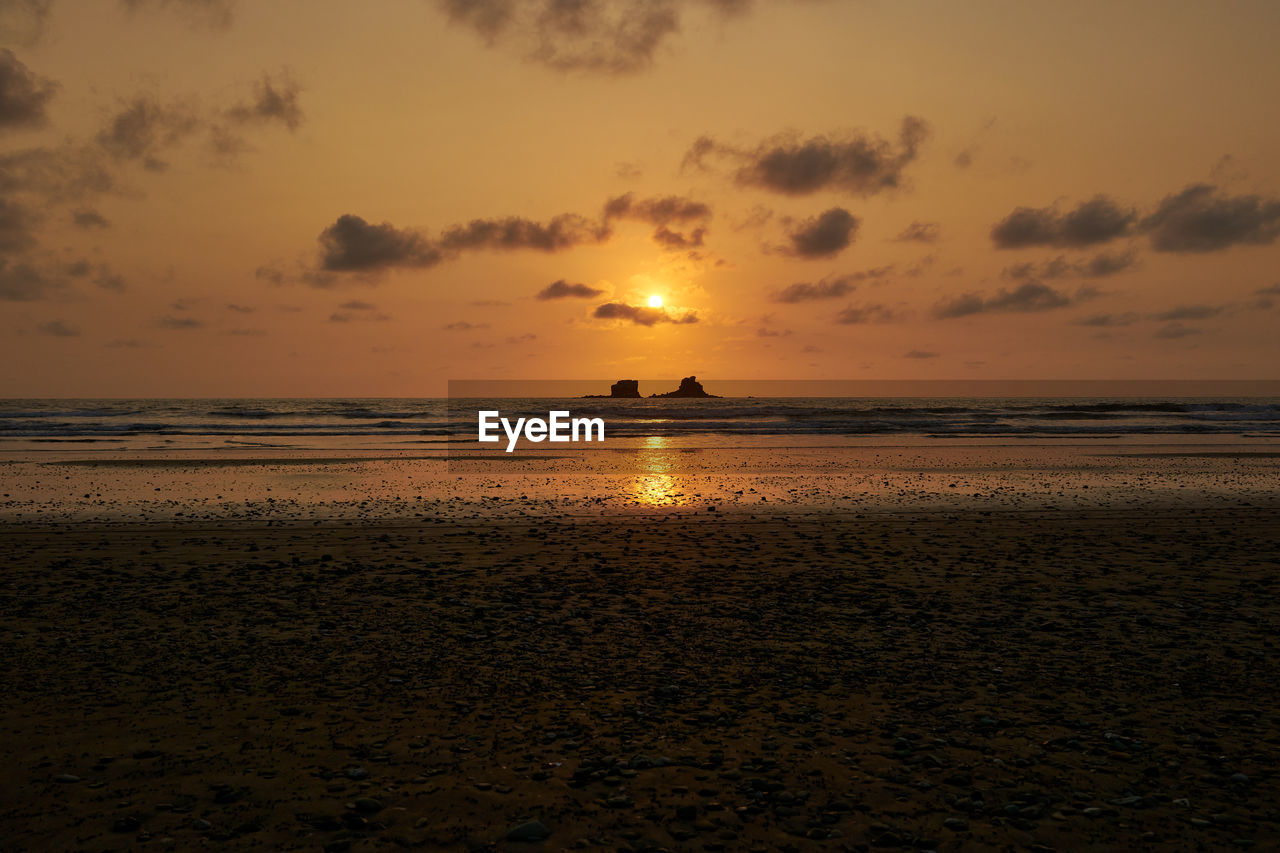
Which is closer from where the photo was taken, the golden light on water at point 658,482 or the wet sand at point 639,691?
the wet sand at point 639,691

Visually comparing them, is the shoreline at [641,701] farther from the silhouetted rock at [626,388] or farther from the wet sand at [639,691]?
the silhouetted rock at [626,388]

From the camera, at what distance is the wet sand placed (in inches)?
207

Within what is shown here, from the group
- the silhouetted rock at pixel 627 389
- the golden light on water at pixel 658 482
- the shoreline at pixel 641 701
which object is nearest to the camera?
the shoreline at pixel 641 701

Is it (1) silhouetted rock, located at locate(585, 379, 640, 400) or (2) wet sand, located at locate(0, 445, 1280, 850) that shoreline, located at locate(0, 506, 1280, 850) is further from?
(1) silhouetted rock, located at locate(585, 379, 640, 400)

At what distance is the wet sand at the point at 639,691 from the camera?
17.3ft

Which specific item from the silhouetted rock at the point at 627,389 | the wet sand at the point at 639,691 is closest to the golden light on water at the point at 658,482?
the wet sand at the point at 639,691

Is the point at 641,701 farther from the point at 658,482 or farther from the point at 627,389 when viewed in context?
the point at 627,389

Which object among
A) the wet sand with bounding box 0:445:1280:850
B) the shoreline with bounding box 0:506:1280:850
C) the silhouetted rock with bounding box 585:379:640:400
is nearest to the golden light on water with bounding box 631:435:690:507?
the wet sand with bounding box 0:445:1280:850

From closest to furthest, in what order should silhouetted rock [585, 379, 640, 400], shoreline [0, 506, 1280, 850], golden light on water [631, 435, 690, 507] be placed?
shoreline [0, 506, 1280, 850] < golden light on water [631, 435, 690, 507] < silhouetted rock [585, 379, 640, 400]

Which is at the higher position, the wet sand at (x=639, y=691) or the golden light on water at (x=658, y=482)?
the golden light on water at (x=658, y=482)

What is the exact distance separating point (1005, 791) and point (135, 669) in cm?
794

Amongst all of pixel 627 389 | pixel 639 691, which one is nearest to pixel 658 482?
pixel 639 691

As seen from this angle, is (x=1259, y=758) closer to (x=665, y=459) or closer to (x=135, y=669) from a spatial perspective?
(x=135, y=669)

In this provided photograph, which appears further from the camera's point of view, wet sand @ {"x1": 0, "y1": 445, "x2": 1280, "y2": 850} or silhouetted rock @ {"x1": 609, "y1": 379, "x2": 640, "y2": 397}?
silhouetted rock @ {"x1": 609, "y1": 379, "x2": 640, "y2": 397}
